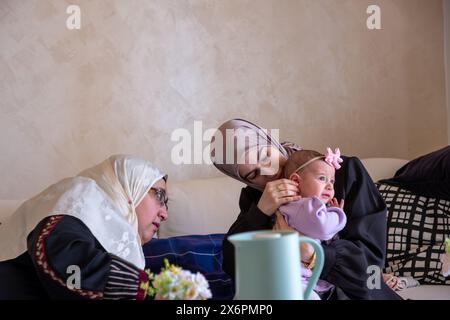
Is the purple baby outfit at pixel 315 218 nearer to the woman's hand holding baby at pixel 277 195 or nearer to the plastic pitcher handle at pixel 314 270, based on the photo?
the woman's hand holding baby at pixel 277 195

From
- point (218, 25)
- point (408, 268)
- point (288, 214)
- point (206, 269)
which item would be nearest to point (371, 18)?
point (218, 25)

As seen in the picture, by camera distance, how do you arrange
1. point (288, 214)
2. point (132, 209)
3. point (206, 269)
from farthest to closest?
point (206, 269), point (132, 209), point (288, 214)

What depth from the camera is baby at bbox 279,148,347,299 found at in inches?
59.2

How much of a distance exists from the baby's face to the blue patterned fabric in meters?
0.81

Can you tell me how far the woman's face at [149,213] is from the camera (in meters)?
2.20

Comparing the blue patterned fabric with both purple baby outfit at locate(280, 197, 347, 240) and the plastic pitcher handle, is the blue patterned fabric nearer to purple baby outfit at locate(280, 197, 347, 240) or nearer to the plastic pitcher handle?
purple baby outfit at locate(280, 197, 347, 240)

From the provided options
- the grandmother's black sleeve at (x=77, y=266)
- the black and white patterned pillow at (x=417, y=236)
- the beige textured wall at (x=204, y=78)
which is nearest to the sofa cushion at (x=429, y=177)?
the black and white patterned pillow at (x=417, y=236)

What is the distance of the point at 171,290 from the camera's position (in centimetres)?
103

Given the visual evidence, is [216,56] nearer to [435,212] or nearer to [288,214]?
[435,212]

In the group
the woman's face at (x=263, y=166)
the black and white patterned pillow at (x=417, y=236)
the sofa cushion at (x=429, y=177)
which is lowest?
the black and white patterned pillow at (x=417, y=236)

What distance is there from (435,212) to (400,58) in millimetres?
1136

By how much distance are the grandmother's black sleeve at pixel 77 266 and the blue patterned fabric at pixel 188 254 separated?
716 mm

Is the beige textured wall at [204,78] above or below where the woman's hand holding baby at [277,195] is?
above

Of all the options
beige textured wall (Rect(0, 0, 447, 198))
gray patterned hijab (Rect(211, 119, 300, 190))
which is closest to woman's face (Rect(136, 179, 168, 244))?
gray patterned hijab (Rect(211, 119, 300, 190))
